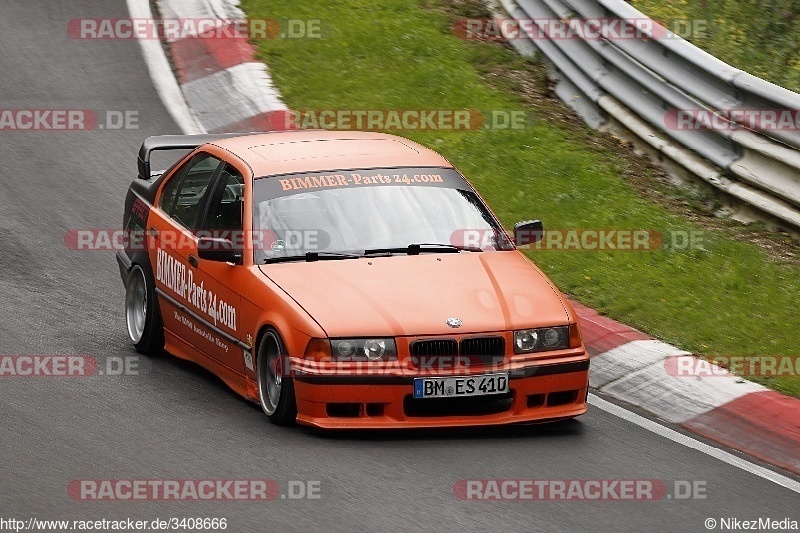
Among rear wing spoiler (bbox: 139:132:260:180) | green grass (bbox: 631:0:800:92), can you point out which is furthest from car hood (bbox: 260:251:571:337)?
green grass (bbox: 631:0:800:92)

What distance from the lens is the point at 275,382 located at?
318 inches

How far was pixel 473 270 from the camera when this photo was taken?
8391 mm

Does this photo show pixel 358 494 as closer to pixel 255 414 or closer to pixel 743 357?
pixel 255 414

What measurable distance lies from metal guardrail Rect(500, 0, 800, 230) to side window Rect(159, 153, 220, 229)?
4435 mm

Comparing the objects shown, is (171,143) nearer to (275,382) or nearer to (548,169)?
(275,382)

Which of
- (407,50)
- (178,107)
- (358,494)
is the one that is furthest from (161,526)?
(407,50)

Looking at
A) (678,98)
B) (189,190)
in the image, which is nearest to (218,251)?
(189,190)

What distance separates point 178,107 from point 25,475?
787 cm

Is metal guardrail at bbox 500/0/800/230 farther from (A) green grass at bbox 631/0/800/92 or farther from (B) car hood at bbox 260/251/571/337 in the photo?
(B) car hood at bbox 260/251/571/337

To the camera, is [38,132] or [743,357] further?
[38,132]

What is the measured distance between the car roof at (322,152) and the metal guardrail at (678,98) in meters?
3.24

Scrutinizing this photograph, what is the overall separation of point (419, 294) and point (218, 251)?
4.19 ft

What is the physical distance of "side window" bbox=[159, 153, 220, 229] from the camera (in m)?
9.45

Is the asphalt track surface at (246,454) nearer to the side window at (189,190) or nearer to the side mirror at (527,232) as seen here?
the side window at (189,190)
